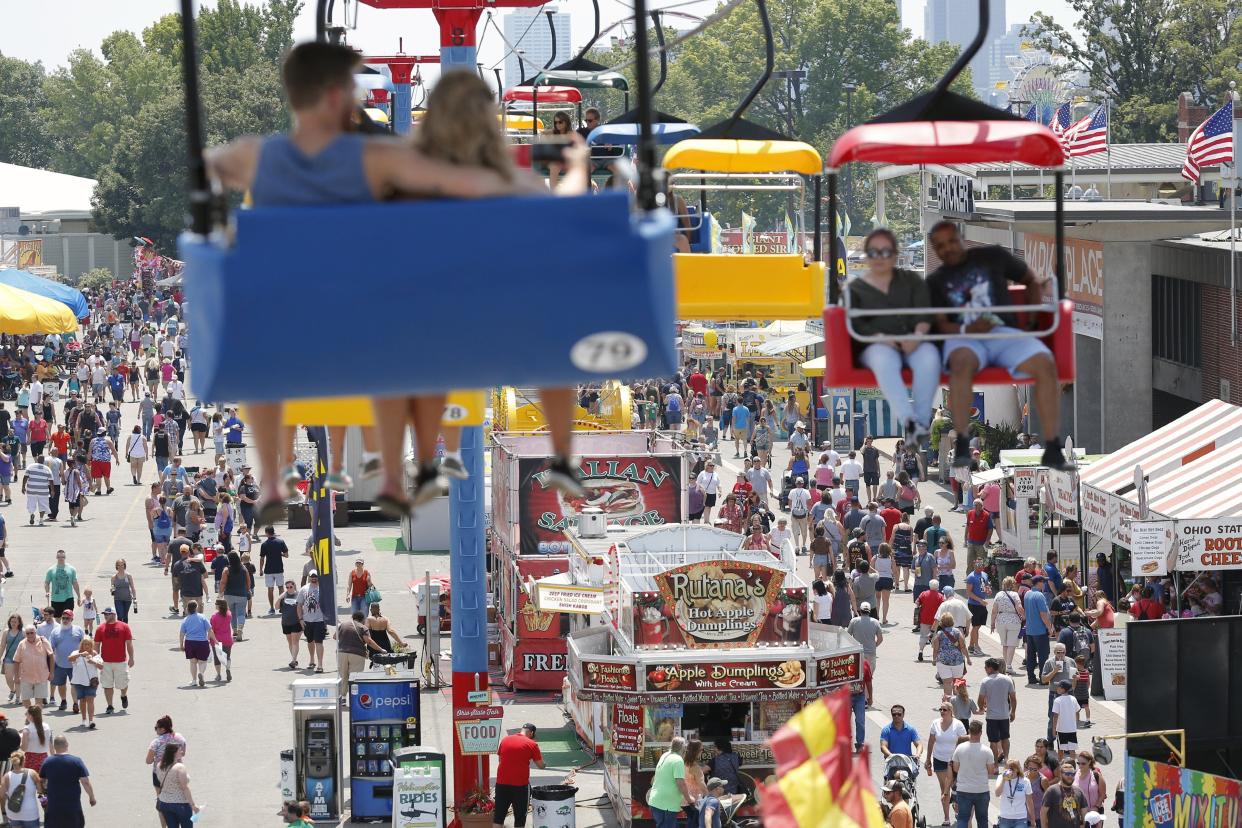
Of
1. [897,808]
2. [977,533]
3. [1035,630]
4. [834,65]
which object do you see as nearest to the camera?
[897,808]

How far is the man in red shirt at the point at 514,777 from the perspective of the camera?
1742 cm

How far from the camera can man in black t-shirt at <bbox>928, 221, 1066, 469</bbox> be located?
7.64 meters

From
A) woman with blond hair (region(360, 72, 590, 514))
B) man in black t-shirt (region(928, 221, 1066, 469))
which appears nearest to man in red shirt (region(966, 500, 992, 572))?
man in black t-shirt (region(928, 221, 1066, 469))

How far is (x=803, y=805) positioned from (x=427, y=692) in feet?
48.4

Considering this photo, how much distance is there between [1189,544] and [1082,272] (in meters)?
16.3

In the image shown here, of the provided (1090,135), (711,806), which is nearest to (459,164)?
(711,806)

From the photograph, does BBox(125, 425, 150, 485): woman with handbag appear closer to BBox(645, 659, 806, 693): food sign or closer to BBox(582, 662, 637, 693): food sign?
A: BBox(582, 662, 637, 693): food sign

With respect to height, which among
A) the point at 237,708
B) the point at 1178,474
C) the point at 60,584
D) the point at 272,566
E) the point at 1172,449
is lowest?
the point at 237,708

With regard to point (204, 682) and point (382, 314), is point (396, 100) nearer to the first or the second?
point (204, 682)

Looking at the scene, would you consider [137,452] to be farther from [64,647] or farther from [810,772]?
[810,772]

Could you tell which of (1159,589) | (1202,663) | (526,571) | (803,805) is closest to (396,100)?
(526,571)

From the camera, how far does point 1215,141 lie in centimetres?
3338

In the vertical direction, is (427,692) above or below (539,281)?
below

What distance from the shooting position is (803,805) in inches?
357
